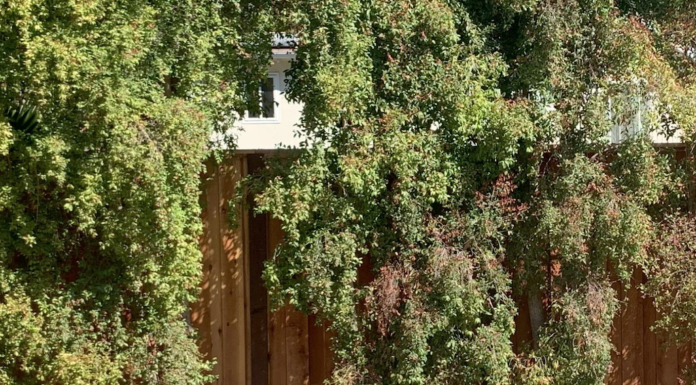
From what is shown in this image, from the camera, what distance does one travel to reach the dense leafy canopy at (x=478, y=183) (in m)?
4.26

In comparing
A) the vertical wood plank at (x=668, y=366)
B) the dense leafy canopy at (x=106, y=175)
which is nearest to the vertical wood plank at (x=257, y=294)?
the dense leafy canopy at (x=106, y=175)

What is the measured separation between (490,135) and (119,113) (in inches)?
79.3

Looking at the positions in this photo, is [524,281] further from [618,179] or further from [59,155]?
[59,155]

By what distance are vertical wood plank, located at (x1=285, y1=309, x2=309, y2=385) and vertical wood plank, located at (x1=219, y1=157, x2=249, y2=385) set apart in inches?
10.5

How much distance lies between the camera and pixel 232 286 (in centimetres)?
466

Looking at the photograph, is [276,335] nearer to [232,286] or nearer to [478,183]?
[232,286]

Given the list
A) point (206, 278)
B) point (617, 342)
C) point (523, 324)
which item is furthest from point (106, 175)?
point (617, 342)

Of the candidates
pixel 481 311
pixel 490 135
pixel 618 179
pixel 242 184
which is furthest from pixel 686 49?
pixel 242 184

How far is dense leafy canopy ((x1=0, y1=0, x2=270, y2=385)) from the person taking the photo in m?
3.66

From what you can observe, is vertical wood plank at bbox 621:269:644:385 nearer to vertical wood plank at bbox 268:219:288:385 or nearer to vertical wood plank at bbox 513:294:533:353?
vertical wood plank at bbox 513:294:533:353

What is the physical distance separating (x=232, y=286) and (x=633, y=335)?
2.62 m

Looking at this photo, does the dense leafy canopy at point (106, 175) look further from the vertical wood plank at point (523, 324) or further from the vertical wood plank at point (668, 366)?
the vertical wood plank at point (668, 366)

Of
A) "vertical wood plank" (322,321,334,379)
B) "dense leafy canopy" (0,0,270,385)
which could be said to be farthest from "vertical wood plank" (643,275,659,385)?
"dense leafy canopy" (0,0,270,385)

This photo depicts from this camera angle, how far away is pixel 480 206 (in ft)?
14.8
